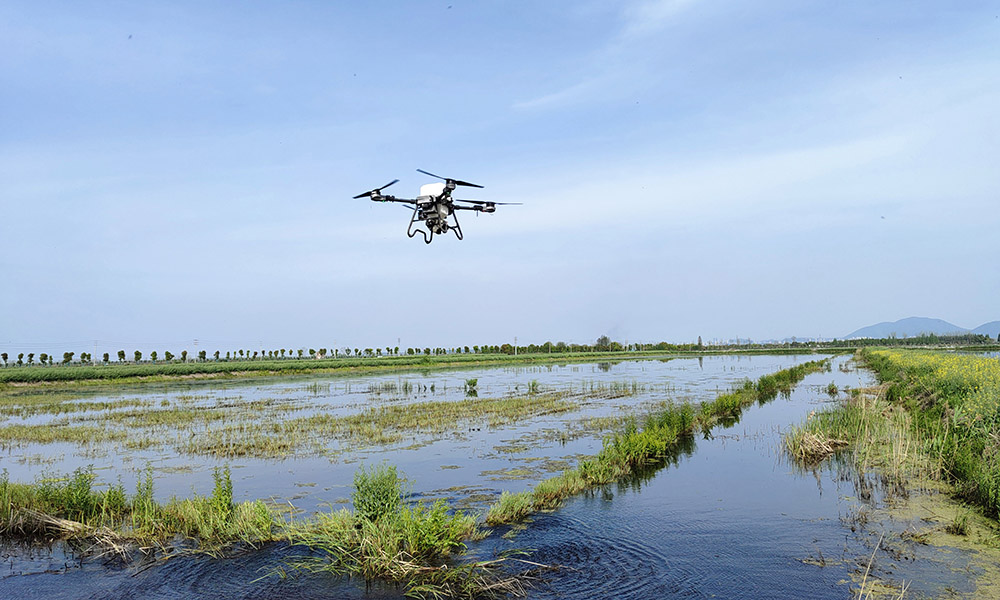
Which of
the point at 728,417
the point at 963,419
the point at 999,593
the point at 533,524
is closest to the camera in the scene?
the point at 999,593

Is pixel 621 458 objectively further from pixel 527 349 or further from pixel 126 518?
pixel 527 349

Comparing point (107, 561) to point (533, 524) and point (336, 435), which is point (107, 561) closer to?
point (533, 524)

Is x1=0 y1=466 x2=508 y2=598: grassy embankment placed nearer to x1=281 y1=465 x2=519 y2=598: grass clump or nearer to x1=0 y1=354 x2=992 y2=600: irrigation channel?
x1=281 y1=465 x2=519 y2=598: grass clump

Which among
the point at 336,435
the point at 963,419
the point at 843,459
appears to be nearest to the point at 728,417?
the point at 843,459

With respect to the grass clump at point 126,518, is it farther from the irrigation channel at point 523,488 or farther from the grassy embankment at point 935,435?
the grassy embankment at point 935,435

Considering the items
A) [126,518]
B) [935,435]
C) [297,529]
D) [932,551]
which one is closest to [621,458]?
[932,551]

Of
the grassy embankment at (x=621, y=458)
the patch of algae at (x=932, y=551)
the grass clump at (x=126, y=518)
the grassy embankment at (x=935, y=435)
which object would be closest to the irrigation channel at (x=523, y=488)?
the patch of algae at (x=932, y=551)

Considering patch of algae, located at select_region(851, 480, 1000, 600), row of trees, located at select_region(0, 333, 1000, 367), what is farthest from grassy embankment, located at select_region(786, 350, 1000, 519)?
row of trees, located at select_region(0, 333, 1000, 367)
